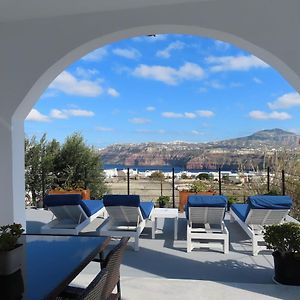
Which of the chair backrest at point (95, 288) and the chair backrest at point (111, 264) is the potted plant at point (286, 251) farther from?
the chair backrest at point (95, 288)

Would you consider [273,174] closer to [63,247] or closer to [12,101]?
[12,101]

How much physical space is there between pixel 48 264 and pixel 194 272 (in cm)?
232

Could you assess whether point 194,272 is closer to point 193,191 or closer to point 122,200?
point 122,200

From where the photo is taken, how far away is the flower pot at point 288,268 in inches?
131

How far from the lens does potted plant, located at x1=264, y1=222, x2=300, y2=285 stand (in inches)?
131

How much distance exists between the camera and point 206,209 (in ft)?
16.0

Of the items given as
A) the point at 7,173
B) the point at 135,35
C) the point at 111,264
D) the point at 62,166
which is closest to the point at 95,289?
the point at 111,264

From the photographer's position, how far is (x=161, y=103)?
31094 mm

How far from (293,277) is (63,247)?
229 centimetres

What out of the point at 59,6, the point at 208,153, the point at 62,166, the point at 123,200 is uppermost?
the point at 59,6

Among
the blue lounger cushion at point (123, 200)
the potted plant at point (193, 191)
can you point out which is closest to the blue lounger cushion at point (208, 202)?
the blue lounger cushion at point (123, 200)

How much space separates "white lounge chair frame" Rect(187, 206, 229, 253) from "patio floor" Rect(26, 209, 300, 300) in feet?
0.35

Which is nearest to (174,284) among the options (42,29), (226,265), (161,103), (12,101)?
(226,265)

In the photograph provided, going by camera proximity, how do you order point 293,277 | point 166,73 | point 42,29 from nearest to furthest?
point 293,277
point 42,29
point 166,73
